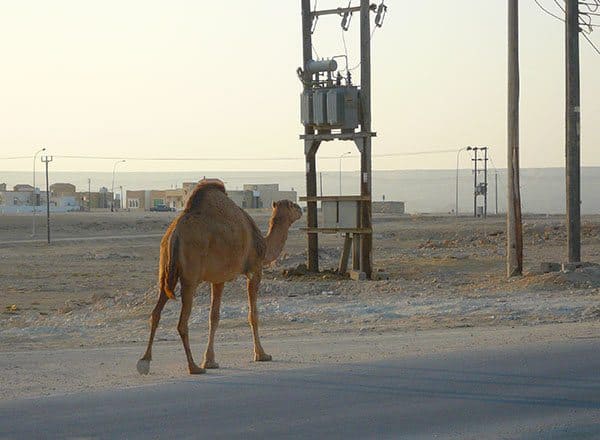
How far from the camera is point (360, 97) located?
2516cm

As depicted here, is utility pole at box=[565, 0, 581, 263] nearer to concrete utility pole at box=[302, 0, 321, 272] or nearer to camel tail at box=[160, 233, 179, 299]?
concrete utility pole at box=[302, 0, 321, 272]

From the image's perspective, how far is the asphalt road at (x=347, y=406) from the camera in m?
Answer: 9.24

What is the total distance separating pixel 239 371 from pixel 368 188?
44.6 feet

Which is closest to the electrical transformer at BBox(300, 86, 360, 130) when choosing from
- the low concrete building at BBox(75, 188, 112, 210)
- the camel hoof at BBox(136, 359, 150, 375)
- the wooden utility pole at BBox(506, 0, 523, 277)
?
the wooden utility pole at BBox(506, 0, 523, 277)

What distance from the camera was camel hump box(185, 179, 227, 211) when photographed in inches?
499

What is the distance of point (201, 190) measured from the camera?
42.2 ft

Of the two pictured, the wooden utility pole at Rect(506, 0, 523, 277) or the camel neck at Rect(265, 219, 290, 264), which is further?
the wooden utility pole at Rect(506, 0, 523, 277)

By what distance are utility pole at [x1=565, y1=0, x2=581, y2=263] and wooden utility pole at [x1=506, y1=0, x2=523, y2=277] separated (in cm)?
134

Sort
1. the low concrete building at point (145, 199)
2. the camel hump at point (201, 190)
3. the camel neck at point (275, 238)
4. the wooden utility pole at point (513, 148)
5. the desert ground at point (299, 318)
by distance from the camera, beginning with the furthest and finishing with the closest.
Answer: the low concrete building at point (145, 199), the wooden utility pole at point (513, 148), the camel neck at point (275, 238), the desert ground at point (299, 318), the camel hump at point (201, 190)

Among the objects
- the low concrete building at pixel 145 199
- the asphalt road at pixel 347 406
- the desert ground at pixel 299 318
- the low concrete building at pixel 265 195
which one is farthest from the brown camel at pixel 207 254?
the low concrete building at pixel 145 199

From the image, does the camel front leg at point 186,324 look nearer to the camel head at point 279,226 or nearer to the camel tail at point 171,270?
the camel tail at point 171,270

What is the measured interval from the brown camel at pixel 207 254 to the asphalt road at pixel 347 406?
2.73 ft

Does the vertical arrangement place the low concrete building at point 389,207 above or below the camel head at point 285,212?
below

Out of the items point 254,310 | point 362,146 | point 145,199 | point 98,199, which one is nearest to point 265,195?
point 145,199
